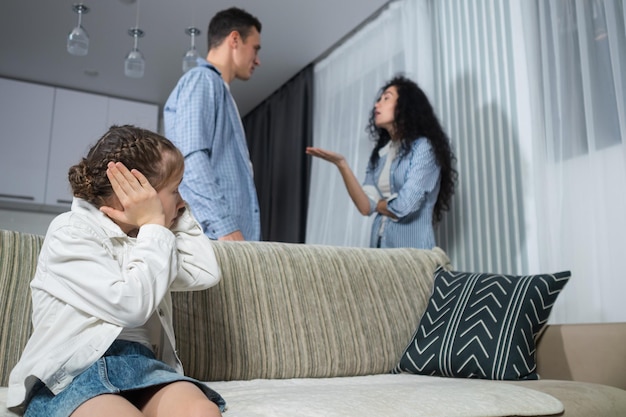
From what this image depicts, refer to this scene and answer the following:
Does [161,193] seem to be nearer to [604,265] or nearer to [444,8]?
[604,265]

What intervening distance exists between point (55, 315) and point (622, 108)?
5.95 feet

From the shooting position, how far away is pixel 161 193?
109cm

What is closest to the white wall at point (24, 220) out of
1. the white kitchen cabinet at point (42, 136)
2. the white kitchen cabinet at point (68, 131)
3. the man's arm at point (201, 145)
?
the white kitchen cabinet at point (42, 136)

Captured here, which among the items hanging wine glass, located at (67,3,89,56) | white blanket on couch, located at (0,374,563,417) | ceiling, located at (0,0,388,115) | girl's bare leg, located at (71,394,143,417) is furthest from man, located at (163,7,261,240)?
ceiling, located at (0,0,388,115)

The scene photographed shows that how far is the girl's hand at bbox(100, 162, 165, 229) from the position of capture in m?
1.01

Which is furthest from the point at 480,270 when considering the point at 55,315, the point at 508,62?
the point at 55,315

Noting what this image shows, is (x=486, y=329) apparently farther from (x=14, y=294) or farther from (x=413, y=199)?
(x=14, y=294)

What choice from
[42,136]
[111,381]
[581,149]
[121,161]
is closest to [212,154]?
[121,161]

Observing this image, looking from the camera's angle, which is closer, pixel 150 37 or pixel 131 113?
pixel 150 37

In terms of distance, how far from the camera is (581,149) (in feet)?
6.82

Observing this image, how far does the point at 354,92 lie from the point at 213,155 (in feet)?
5.84

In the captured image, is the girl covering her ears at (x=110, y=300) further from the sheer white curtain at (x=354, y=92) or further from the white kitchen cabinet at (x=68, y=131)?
the white kitchen cabinet at (x=68, y=131)

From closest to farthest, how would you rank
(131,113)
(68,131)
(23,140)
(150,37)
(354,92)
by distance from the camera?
(354,92), (150,37), (23,140), (68,131), (131,113)

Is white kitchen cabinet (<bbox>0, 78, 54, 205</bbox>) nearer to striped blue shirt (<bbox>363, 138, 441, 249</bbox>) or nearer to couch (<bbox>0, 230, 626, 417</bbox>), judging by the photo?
striped blue shirt (<bbox>363, 138, 441, 249</bbox>)
